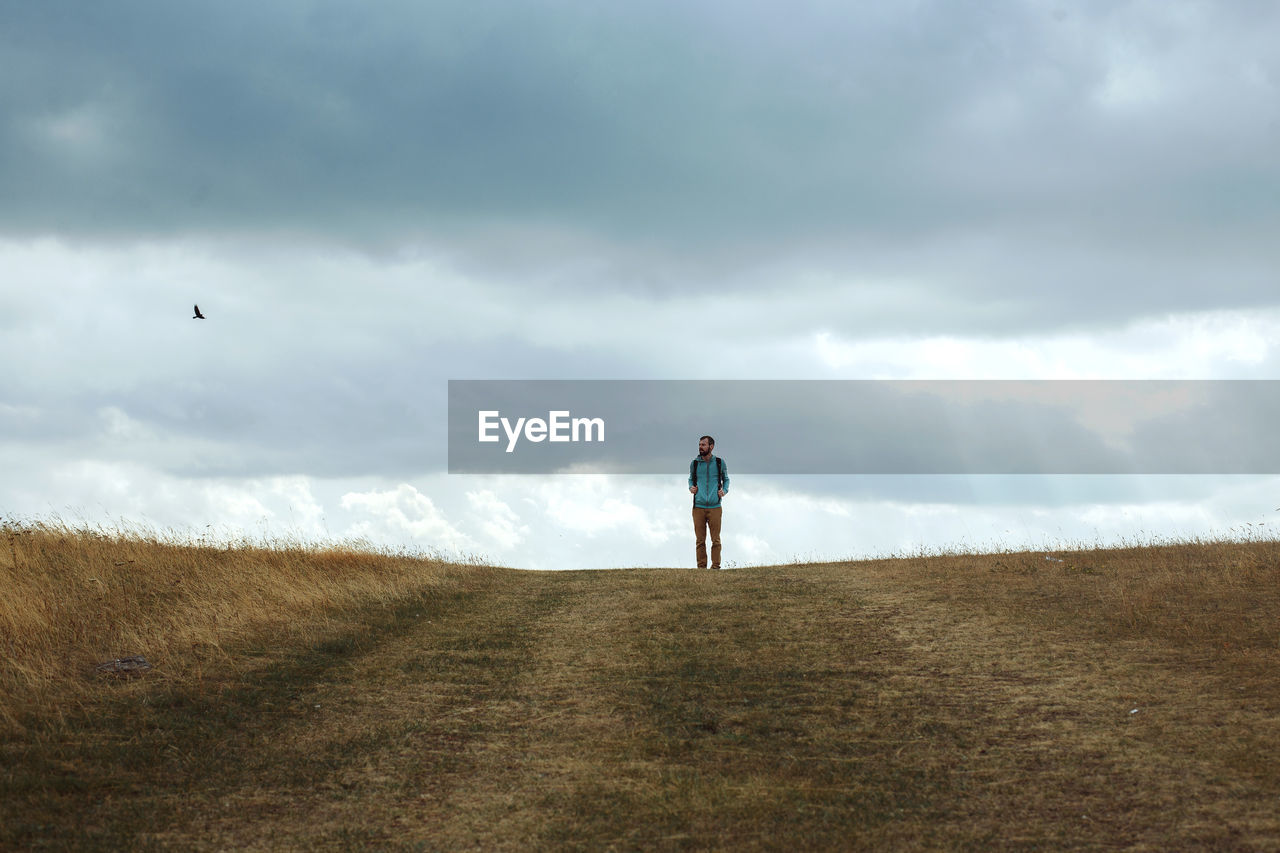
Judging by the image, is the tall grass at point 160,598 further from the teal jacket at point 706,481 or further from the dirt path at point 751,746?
the teal jacket at point 706,481

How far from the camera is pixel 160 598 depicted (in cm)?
1572

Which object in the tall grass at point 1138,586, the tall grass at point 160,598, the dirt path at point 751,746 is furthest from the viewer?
the tall grass at point 1138,586

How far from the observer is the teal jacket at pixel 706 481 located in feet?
72.8

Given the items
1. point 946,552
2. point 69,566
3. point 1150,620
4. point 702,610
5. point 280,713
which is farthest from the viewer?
point 946,552

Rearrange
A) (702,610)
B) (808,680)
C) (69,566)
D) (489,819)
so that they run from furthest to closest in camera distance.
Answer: (69,566) < (702,610) < (808,680) < (489,819)

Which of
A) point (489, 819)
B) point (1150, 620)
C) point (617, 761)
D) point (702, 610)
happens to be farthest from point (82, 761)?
point (1150, 620)

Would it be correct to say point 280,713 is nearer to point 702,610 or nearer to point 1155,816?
point 702,610

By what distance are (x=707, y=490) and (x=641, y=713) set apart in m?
11.9

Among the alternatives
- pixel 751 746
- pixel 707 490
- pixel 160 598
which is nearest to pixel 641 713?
pixel 751 746

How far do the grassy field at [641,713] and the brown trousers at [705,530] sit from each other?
4631mm

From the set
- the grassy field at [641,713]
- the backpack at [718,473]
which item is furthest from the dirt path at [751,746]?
the backpack at [718,473]

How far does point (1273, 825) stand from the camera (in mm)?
7262

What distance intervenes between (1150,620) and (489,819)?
34.3 feet

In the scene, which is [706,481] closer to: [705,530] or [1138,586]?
[705,530]
